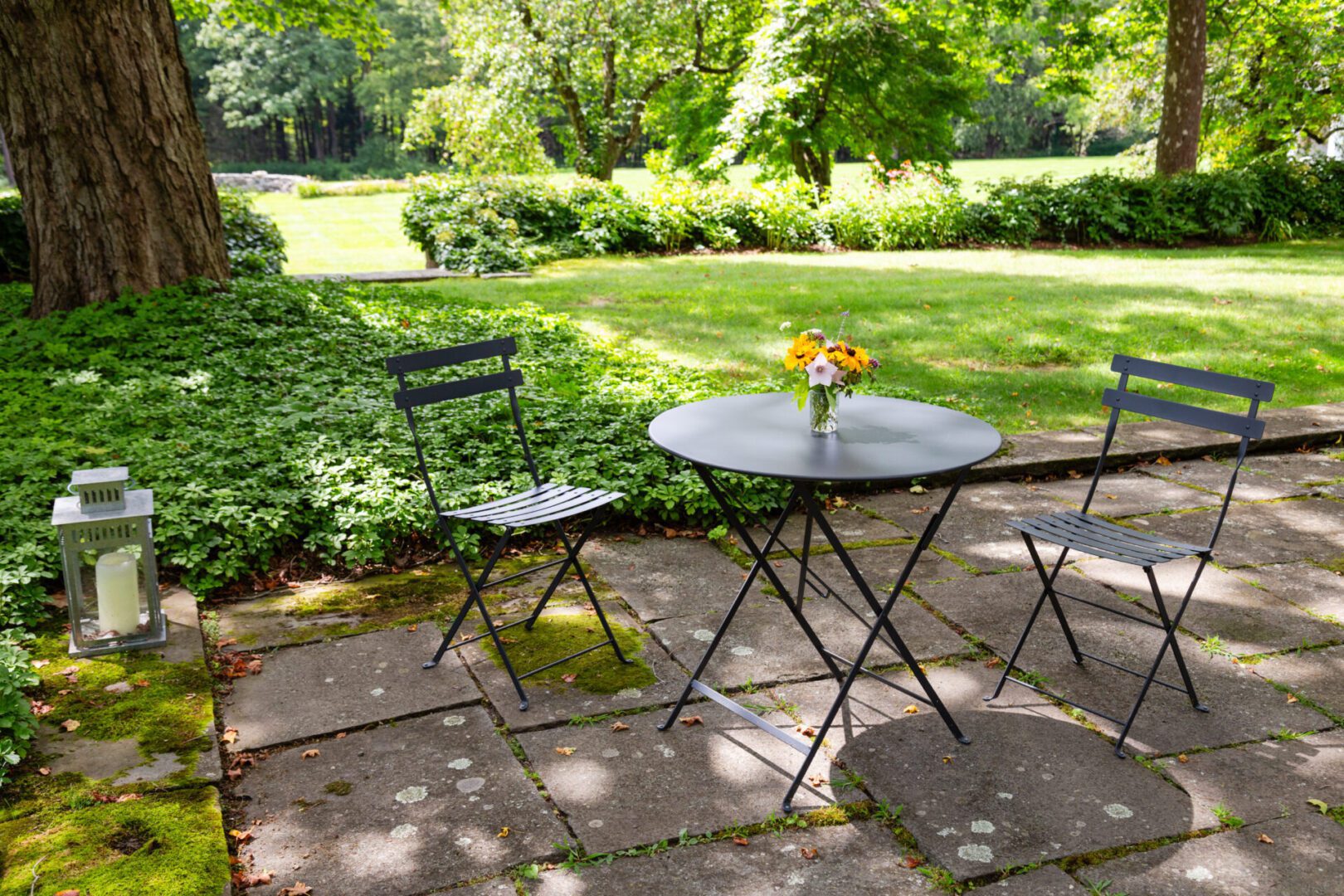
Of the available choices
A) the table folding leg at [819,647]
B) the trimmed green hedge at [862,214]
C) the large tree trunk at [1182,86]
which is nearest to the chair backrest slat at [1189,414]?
the table folding leg at [819,647]

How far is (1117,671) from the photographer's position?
11.8 feet

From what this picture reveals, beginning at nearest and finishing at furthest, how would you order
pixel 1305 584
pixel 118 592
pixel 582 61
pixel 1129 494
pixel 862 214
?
pixel 118 592 → pixel 1305 584 → pixel 1129 494 → pixel 862 214 → pixel 582 61

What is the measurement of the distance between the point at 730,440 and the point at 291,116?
49.4 meters

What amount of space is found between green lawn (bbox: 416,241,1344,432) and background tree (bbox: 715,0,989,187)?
5.73m

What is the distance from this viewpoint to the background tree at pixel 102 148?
22.3ft

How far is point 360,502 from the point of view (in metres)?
4.62

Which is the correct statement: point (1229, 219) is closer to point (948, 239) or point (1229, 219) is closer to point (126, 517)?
point (948, 239)

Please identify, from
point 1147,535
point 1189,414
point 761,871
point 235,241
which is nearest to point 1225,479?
point 1189,414

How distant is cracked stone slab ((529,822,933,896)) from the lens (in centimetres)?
247

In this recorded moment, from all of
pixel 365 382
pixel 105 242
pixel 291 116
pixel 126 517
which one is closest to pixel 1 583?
pixel 126 517

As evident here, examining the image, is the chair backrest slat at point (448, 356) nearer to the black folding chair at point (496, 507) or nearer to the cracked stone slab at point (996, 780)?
the black folding chair at point (496, 507)

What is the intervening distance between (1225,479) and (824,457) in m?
3.77

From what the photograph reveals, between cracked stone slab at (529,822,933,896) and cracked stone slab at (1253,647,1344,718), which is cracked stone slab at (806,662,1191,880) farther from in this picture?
cracked stone slab at (1253,647,1344,718)

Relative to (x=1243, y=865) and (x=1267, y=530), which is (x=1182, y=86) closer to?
(x=1267, y=530)
